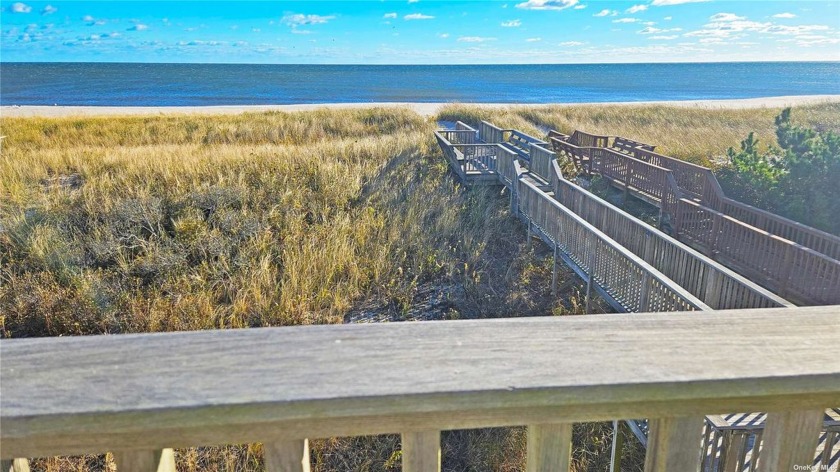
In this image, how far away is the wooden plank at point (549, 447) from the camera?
984 mm

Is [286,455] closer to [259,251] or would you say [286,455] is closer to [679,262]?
[679,262]

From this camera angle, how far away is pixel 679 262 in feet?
20.9

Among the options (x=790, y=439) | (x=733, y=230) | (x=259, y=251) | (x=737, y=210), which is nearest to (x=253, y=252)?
(x=259, y=251)

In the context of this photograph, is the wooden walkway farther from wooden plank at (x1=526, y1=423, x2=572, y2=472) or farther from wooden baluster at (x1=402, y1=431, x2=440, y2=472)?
wooden baluster at (x1=402, y1=431, x2=440, y2=472)

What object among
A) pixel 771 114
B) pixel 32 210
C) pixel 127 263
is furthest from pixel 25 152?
pixel 771 114

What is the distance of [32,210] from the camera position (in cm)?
1014

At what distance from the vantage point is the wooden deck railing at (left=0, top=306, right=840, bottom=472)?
0.82 m

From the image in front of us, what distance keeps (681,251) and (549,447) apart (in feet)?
19.6

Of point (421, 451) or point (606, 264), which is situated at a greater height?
point (421, 451)

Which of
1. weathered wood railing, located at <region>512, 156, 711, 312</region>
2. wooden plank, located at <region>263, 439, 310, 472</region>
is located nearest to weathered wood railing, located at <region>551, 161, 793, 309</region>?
weathered wood railing, located at <region>512, 156, 711, 312</region>

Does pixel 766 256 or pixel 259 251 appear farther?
pixel 259 251

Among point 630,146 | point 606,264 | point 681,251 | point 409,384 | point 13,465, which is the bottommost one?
point 606,264


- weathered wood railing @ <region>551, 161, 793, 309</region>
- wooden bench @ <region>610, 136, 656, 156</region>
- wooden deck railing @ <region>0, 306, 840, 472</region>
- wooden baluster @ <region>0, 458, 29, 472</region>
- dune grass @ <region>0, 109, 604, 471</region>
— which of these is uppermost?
wooden deck railing @ <region>0, 306, 840, 472</region>

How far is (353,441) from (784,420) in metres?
4.31
